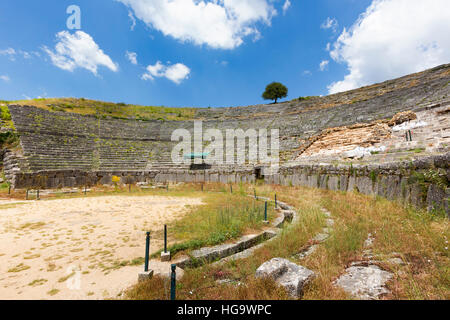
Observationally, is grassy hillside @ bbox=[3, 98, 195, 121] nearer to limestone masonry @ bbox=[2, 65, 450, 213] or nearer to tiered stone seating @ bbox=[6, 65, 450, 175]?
tiered stone seating @ bbox=[6, 65, 450, 175]

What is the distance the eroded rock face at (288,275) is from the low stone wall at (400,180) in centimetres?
412

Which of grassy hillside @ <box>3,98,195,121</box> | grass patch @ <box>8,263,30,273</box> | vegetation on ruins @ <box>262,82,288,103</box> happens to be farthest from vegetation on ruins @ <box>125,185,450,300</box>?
vegetation on ruins @ <box>262,82,288,103</box>

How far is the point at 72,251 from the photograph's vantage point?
4.39m

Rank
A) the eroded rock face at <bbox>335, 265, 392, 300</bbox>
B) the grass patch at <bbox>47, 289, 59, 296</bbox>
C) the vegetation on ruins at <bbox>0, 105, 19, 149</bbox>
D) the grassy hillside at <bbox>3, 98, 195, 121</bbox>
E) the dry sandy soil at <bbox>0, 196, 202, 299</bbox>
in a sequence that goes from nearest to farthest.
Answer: the eroded rock face at <bbox>335, 265, 392, 300</bbox> < the grass patch at <bbox>47, 289, 59, 296</bbox> < the dry sandy soil at <bbox>0, 196, 202, 299</bbox> < the vegetation on ruins at <bbox>0, 105, 19, 149</bbox> < the grassy hillside at <bbox>3, 98, 195, 121</bbox>

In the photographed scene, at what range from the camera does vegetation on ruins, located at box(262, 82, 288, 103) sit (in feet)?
167

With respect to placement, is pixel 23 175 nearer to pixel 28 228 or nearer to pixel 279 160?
pixel 28 228

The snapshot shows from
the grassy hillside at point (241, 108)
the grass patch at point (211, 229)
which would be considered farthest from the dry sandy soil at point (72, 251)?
the grassy hillside at point (241, 108)

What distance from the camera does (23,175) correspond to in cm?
1495

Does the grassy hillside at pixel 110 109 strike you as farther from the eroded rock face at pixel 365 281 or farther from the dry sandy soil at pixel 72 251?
the eroded rock face at pixel 365 281

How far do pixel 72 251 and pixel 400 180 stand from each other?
906 cm

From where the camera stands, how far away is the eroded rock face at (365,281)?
2.39 meters

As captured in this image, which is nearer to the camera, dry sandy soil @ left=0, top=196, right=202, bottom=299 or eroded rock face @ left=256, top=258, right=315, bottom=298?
eroded rock face @ left=256, top=258, right=315, bottom=298

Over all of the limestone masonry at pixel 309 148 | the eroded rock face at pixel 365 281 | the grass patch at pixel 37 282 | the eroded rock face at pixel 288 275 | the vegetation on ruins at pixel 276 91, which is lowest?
the grass patch at pixel 37 282

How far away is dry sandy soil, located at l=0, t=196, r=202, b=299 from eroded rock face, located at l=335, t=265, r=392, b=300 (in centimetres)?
310
